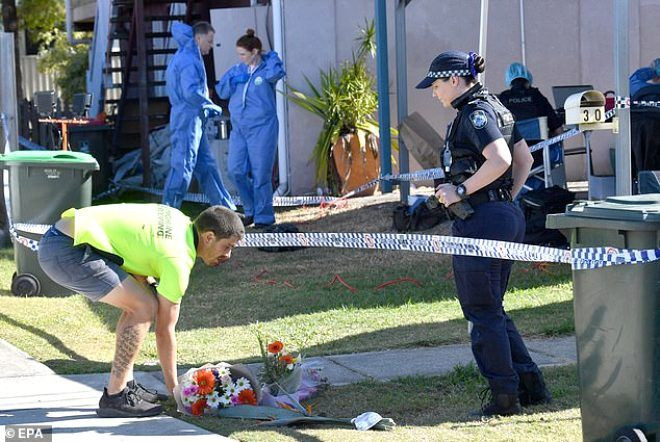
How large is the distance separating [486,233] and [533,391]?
36.4 inches

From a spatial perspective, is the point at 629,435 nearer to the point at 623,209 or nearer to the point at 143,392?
the point at 623,209

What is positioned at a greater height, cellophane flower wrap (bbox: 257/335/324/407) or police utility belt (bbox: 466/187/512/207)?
police utility belt (bbox: 466/187/512/207)

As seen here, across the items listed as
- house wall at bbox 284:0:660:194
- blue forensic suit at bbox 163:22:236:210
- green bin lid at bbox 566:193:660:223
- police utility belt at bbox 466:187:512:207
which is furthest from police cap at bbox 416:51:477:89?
house wall at bbox 284:0:660:194

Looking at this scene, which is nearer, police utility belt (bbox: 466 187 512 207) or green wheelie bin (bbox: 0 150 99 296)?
police utility belt (bbox: 466 187 512 207)

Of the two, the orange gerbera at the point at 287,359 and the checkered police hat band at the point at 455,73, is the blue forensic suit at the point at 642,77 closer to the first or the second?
the checkered police hat band at the point at 455,73

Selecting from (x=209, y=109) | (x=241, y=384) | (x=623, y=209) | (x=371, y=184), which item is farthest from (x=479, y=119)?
(x=371, y=184)

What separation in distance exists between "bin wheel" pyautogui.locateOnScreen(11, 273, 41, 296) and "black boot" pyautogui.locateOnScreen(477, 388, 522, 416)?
496 cm

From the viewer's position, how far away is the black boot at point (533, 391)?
18.5 ft

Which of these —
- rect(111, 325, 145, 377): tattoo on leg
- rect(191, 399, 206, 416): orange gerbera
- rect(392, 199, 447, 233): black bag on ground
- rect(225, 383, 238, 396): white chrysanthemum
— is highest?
rect(392, 199, 447, 233): black bag on ground

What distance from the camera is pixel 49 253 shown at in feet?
18.2

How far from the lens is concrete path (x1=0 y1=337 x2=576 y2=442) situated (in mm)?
5344

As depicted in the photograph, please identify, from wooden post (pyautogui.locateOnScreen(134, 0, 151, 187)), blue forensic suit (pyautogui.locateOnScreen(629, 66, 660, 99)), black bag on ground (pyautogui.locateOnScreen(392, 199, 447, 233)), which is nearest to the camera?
blue forensic suit (pyautogui.locateOnScreen(629, 66, 660, 99))

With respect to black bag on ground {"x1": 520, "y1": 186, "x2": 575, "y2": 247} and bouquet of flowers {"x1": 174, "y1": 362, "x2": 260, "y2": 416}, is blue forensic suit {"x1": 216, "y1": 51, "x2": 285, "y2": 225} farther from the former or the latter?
bouquet of flowers {"x1": 174, "y1": 362, "x2": 260, "y2": 416}

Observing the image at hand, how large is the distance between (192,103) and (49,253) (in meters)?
6.38
